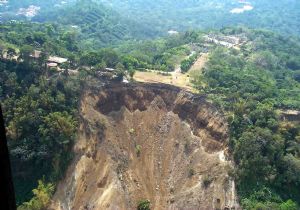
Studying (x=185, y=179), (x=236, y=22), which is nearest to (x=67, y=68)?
(x=185, y=179)

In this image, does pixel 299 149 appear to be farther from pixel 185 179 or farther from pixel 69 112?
pixel 69 112

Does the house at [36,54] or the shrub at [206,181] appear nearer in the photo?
the shrub at [206,181]

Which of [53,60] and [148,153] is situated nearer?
[148,153]

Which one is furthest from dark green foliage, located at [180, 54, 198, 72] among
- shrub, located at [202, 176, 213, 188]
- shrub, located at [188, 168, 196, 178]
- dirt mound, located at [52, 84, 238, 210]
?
shrub, located at [202, 176, 213, 188]

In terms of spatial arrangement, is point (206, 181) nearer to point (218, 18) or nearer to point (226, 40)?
point (226, 40)

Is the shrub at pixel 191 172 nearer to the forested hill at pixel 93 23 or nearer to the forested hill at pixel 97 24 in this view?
the forested hill at pixel 93 23

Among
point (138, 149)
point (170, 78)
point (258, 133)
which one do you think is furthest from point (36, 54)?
point (258, 133)

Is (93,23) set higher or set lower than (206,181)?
lower

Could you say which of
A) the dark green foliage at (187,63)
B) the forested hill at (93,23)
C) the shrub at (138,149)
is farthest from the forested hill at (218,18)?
the shrub at (138,149)
